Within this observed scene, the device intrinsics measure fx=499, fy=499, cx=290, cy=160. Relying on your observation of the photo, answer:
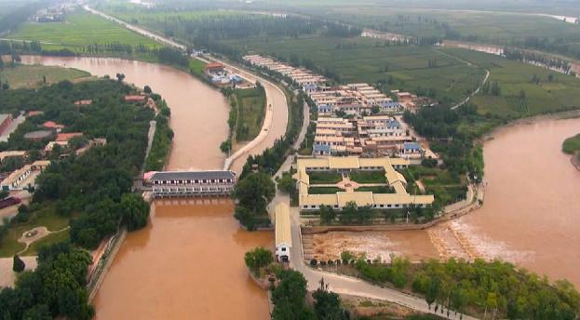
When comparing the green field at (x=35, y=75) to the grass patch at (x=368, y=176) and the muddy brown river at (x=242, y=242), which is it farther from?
the grass patch at (x=368, y=176)

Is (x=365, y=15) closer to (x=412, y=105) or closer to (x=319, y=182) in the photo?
(x=412, y=105)

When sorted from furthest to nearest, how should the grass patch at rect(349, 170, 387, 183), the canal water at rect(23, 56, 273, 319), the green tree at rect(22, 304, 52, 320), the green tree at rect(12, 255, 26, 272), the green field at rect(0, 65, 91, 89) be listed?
1. the green field at rect(0, 65, 91, 89)
2. the grass patch at rect(349, 170, 387, 183)
3. the green tree at rect(12, 255, 26, 272)
4. the canal water at rect(23, 56, 273, 319)
5. the green tree at rect(22, 304, 52, 320)

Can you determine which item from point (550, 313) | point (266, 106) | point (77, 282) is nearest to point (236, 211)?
point (77, 282)

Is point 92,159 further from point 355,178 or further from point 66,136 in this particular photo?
point 355,178

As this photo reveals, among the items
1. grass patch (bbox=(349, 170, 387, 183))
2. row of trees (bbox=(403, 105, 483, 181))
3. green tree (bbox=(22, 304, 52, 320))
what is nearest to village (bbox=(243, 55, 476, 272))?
grass patch (bbox=(349, 170, 387, 183))

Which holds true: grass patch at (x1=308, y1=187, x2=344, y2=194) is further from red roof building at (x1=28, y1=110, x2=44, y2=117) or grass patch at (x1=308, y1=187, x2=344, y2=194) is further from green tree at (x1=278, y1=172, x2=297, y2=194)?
red roof building at (x1=28, y1=110, x2=44, y2=117)
